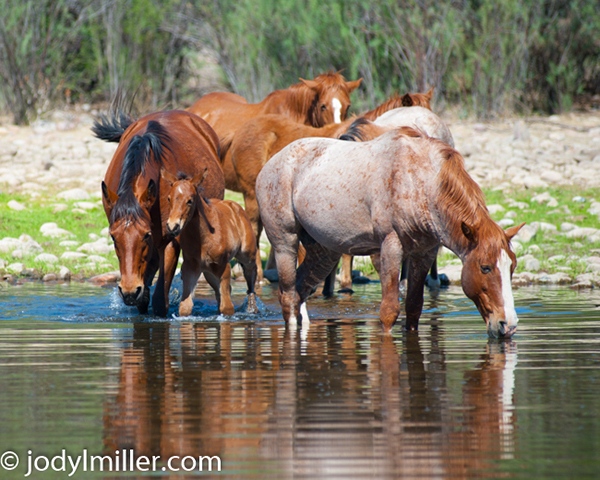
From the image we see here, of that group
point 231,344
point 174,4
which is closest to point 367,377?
point 231,344

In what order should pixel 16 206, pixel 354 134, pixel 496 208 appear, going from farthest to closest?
pixel 16 206
pixel 496 208
pixel 354 134

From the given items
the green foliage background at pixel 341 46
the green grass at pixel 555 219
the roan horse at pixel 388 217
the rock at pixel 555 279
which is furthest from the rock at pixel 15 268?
the green foliage background at pixel 341 46

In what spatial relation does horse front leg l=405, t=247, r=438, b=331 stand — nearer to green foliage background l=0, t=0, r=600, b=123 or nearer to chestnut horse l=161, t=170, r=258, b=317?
chestnut horse l=161, t=170, r=258, b=317

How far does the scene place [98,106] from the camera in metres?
23.9

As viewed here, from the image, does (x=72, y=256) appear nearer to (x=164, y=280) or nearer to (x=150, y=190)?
(x=164, y=280)

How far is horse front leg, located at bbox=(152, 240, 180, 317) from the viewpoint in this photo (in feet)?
25.5

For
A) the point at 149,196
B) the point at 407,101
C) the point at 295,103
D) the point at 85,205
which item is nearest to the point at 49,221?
the point at 85,205

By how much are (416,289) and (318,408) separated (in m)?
2.80

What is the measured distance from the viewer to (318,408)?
3.79 m

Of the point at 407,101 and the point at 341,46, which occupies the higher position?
the point at 407,101

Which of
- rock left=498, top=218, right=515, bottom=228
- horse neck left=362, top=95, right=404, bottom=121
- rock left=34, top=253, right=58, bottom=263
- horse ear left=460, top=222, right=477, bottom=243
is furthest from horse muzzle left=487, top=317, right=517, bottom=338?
rock left=34, top=253, right=58, bottom=263

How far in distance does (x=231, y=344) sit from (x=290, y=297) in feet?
4.65

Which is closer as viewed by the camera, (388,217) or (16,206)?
(388,217)

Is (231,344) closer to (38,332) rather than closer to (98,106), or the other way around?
(38,332)
